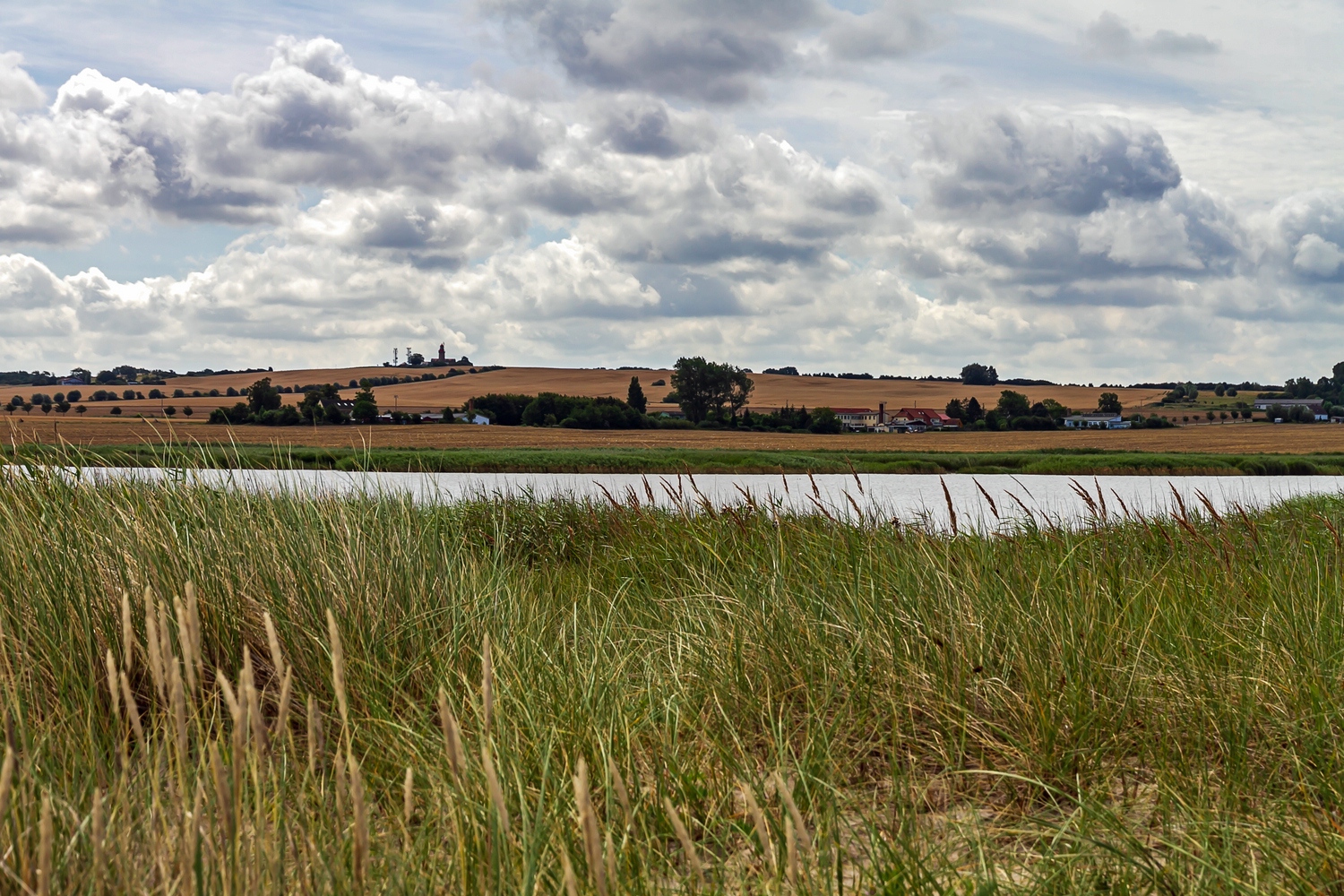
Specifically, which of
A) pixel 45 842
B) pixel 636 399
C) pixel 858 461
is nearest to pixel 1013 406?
pixel 636 399

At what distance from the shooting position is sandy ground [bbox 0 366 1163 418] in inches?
3944

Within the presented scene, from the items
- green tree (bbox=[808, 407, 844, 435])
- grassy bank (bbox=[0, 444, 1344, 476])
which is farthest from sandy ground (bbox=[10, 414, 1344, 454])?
green tree (bbox=[808, 407, 844, 435])

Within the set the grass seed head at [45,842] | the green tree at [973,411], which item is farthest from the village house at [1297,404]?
the grass seed head at [45,842]

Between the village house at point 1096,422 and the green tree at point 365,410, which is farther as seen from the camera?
the village house at point 1096,422

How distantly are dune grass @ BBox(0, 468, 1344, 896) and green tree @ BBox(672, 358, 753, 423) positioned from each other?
306 ft

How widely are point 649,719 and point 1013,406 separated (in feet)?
330

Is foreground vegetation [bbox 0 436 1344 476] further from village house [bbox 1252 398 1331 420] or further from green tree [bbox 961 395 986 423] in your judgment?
village house [bbox 1252 398 1331 420]

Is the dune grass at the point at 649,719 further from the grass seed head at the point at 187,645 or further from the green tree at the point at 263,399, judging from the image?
the green tree at the point at 263,399

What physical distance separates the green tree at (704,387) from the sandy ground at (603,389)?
14.5 feet

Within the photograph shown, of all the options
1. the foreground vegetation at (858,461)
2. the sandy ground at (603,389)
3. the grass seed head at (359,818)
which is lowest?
the foreground vegetation at (858,461)

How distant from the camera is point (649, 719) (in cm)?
355

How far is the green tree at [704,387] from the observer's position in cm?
10000

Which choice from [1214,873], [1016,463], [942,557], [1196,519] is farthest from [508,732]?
[1016,463]

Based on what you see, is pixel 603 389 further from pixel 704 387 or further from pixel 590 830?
pixel 590 830
